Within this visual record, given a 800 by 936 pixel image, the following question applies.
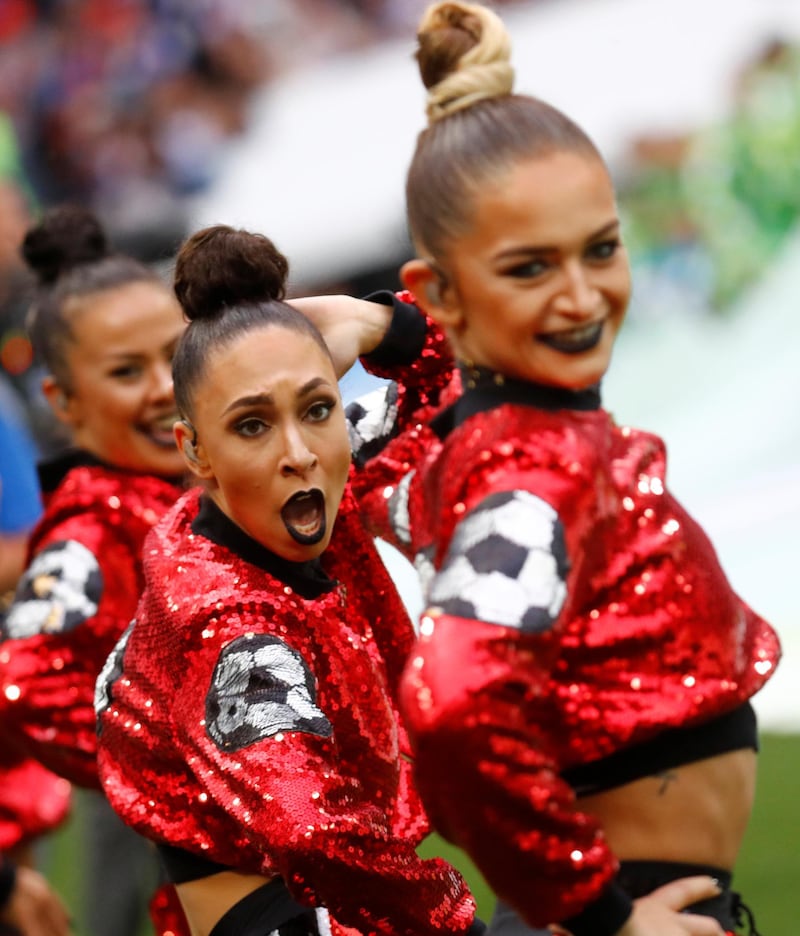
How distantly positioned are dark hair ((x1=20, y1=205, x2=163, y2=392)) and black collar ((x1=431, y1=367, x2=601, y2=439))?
1.64 meters

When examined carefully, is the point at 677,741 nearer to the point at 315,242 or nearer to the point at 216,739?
the point at 216,739

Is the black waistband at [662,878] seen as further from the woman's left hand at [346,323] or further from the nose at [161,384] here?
the nose at [161,384]

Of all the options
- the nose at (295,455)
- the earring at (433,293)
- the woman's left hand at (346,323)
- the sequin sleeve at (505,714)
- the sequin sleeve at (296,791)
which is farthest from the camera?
the woman's left hand at (346,323)

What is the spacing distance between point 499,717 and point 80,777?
5.41 feet

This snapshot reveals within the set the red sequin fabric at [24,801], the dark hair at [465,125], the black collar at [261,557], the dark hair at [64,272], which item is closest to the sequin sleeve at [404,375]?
the black collar at [261,557]

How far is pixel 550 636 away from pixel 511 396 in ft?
0.91

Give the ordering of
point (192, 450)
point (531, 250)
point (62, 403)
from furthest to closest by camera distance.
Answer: point (62, 403) → point (192, 450) → point (531, 250)

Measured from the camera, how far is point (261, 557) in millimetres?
2338

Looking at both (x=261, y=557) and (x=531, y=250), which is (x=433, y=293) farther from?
(x=261, y=557)

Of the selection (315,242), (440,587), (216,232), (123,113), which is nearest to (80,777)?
(216,232)

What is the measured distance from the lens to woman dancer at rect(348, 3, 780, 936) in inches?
68.6

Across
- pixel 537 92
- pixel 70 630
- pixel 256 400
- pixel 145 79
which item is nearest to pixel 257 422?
pixel 256 400

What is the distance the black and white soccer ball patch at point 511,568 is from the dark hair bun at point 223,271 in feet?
2.25

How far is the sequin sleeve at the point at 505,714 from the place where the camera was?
1.72 meters
